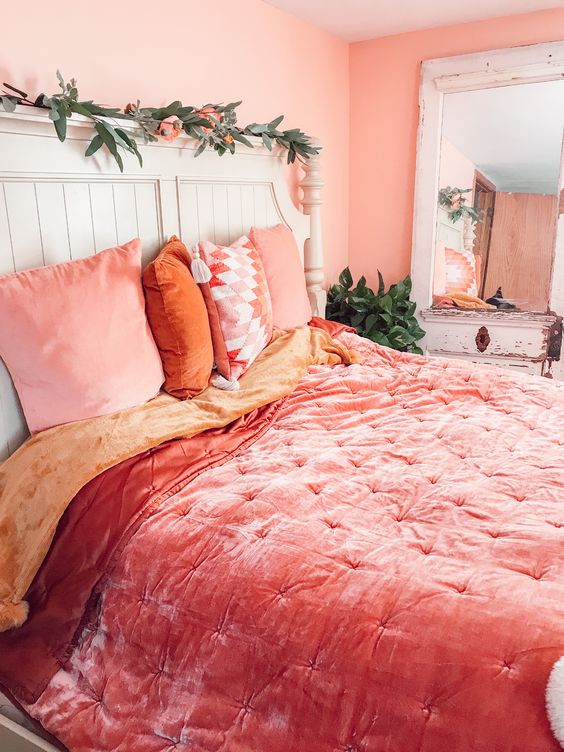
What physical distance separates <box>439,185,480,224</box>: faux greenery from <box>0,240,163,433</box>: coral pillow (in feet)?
7.09

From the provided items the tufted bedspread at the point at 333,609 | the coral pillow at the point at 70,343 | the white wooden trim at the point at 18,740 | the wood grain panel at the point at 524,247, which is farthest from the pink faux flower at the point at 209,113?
the white wooden trim at the point at 18,740

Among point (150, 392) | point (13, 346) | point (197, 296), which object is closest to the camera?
point (13, 346)

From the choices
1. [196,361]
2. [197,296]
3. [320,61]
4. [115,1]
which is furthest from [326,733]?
[320,61]

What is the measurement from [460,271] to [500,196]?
0.43 metres

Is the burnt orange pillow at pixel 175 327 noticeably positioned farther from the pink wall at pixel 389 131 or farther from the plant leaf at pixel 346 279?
the pink wall at pixel 389 131

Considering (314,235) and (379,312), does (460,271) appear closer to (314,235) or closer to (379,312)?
(379,312)

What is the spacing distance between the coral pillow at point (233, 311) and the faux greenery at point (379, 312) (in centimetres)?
117

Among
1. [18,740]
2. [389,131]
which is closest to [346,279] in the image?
[389,131]

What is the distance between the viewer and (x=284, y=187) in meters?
2.91

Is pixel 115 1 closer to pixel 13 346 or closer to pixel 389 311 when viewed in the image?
pixel 13 346

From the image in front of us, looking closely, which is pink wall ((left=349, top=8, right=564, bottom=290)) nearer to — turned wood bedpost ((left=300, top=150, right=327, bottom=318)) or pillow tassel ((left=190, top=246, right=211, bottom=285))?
turned wood bedpost ((left=300, top=150, right=327, bottom=318))

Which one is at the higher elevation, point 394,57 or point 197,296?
point 394,57

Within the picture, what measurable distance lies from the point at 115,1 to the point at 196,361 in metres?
1.22

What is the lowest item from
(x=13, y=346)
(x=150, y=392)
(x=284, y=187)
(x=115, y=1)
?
(x=150, y=392)
